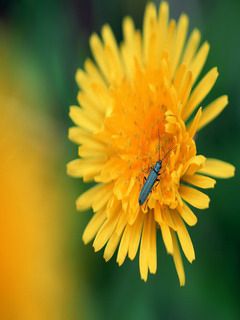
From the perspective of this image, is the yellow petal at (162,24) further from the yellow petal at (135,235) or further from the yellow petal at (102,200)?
the yellow petal at (135,235)

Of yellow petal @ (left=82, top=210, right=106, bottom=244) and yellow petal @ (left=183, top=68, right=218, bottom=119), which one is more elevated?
yellow petal @ (left=183, top=68, right=218, bottom=119)

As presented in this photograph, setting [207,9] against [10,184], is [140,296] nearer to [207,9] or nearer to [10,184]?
[10,184]

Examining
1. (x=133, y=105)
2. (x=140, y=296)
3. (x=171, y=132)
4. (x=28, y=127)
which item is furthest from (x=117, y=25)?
(x=140, y=296)

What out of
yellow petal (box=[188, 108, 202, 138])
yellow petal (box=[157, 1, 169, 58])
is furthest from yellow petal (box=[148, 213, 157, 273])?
→ yellow petal (box=[157, 1, 169, 58])

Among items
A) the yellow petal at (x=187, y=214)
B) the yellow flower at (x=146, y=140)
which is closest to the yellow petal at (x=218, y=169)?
the yellow flower at (x=146, y=140)

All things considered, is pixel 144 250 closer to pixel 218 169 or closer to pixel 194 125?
pixel 218 169

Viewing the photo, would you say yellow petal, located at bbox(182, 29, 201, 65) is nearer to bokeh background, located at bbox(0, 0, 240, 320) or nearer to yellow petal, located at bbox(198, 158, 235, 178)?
yellow petal, located at bbox(198, 158, 235, 178)

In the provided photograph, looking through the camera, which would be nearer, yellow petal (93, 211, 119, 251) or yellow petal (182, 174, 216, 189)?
yellow petal (182, 174, 216, 189)
